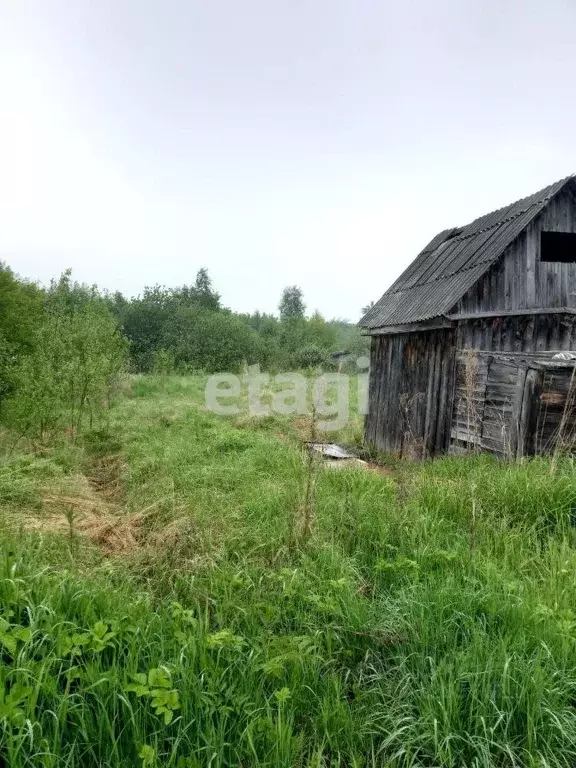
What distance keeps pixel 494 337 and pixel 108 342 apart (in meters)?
9.82

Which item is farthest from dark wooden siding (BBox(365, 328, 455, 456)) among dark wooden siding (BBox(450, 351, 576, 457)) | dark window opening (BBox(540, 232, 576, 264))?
dark window opening (BBox(540, 232, 576, 264))

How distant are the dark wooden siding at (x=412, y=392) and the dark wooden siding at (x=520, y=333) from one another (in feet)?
1.19

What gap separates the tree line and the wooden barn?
642 cm

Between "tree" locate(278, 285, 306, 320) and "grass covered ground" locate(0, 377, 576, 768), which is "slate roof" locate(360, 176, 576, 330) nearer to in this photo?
"grass covered ground" locate(0, 377, 576, 768)

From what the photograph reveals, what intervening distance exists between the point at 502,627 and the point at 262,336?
138 feet

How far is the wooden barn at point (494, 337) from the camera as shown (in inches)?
270

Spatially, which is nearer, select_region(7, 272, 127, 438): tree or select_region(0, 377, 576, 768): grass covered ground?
select_region(0, 377, 576, 768): grass covered ground

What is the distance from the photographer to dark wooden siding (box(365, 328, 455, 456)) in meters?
9.00

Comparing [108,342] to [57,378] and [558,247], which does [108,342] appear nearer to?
[57,378]

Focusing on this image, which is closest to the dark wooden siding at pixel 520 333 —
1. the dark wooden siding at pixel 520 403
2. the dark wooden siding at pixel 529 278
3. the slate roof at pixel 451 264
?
the dark wooden siding at pixel 529 278

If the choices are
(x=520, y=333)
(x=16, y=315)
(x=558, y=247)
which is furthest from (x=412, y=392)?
(x=16, y=315)

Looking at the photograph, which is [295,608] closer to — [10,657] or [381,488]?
[10,657]

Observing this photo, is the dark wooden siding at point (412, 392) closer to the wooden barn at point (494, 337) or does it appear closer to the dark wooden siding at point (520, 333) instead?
the wooden barn at point (494, 337)

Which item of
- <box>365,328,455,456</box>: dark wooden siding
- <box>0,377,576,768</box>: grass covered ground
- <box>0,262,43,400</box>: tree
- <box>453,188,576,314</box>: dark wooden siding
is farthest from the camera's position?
<box>0,262,43,400</box>: tree
